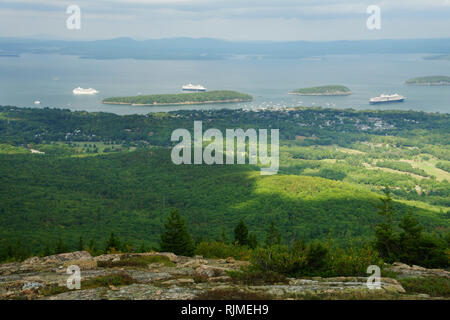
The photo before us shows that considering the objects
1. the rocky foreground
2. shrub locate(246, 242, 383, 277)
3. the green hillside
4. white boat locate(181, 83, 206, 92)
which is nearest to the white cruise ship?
white boat locate(181, 83, 206, 92)

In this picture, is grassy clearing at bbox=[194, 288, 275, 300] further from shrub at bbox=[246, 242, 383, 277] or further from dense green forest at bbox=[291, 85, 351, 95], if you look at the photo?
dense green forest at bbox=[291, 85, 351, 95]

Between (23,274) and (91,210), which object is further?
(91,210)

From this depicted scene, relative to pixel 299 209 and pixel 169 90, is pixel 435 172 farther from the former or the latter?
pixel 169 90

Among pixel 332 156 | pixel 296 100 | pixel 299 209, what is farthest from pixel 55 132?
pixel 296 100

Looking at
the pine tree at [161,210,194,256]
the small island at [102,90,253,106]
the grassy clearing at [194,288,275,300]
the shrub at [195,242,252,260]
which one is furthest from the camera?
the small island at [102,90,253,106]

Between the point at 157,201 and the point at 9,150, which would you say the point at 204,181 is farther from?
the point at 9,150

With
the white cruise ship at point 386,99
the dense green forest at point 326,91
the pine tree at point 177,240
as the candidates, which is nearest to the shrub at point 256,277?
the pine tree at point 177,240

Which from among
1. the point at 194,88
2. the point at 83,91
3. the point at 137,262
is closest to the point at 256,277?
the point at 137,262
